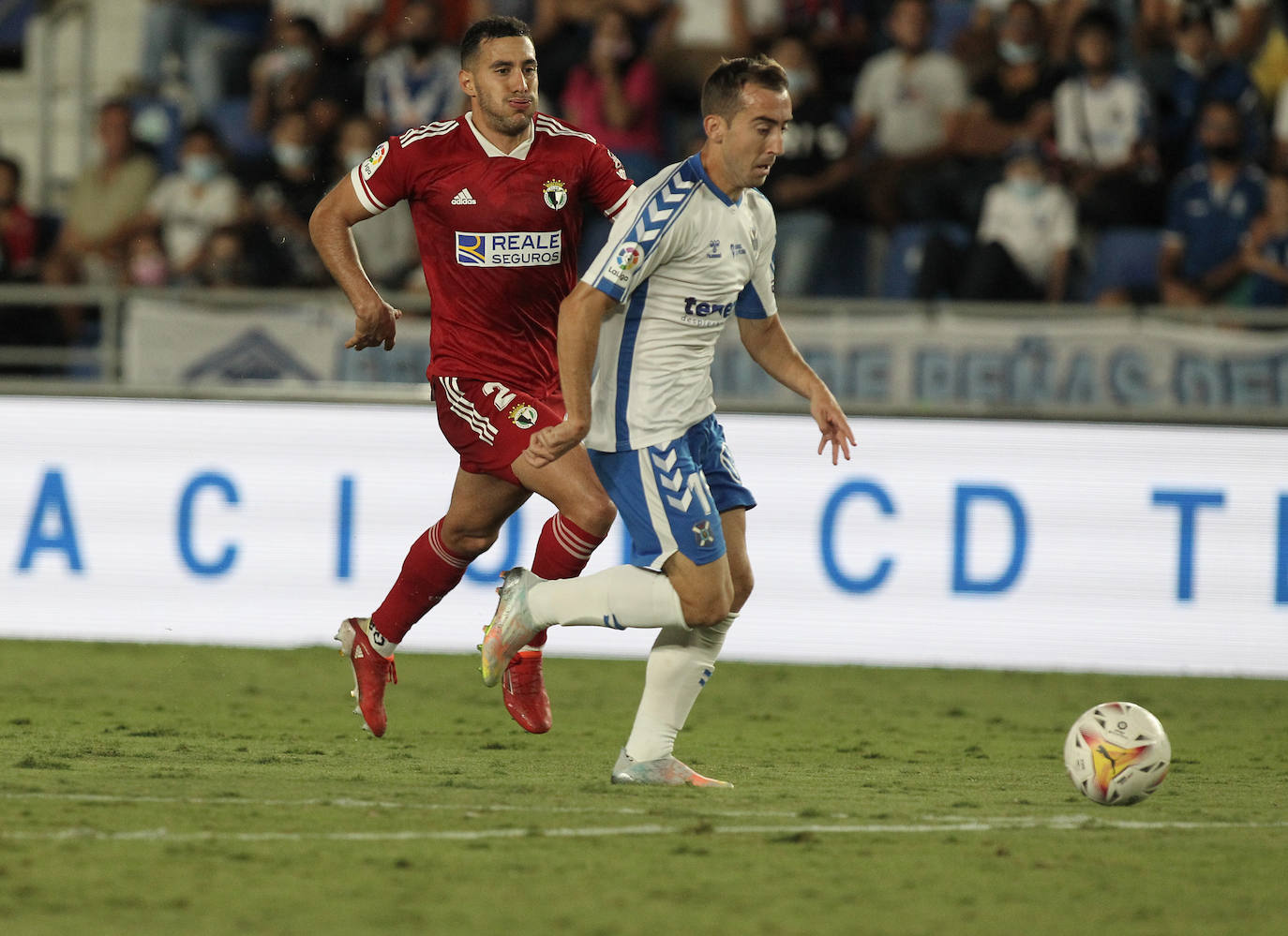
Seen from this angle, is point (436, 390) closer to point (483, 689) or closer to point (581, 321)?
point (581, 321)

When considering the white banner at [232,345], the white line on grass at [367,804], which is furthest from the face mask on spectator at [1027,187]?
the white line on grass at [367,804]

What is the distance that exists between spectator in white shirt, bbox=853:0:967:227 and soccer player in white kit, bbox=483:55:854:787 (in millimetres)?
6561

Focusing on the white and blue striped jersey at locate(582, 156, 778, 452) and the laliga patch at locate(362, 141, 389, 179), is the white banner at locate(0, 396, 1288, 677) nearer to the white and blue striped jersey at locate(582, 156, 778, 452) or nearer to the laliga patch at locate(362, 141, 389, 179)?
the laliga patch at locate(362, 141, 389, 179)

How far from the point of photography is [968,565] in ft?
29.6

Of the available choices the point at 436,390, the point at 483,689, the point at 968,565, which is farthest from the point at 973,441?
the point at 436,390

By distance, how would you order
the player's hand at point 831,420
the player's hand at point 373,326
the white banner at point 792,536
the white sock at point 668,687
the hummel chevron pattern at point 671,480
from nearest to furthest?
the hummel chevron pattern at point 671,480 < the white sock at point 668,687 < the player's hand at point 831,420 < the player's hand at point 373,326 < the white banner at point 792,536

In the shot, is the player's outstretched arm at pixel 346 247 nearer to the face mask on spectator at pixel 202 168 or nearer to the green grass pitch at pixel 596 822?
the green grass pitch at pixel 596 822

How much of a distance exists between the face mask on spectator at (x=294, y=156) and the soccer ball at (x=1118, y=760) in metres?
8.19

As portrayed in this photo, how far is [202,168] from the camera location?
12.3 meters

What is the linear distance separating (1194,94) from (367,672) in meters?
7.93

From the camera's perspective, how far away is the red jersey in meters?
6.12

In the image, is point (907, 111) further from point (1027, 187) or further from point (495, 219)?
point (495, 219)

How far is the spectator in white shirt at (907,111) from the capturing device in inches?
472

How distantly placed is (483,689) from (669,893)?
4.32m
